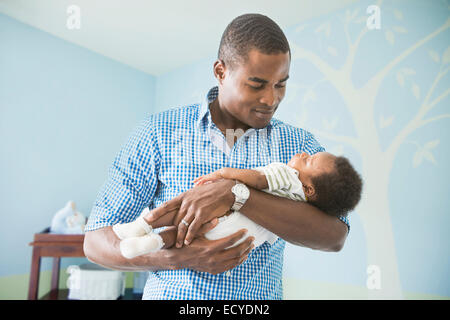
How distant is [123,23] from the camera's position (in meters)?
2.94

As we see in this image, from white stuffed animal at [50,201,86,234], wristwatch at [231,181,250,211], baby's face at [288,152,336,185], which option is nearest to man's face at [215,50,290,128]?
baby's face at [288,152,336,185]

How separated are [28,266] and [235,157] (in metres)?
2.69

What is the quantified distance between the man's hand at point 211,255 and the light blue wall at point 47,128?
8.30 feet

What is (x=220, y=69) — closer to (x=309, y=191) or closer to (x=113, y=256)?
(x=309, y=191)

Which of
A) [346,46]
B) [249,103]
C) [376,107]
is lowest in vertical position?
[249,103]

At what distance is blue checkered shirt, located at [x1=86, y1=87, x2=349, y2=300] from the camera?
2.88 feet

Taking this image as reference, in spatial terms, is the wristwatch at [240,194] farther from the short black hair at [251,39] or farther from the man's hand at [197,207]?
the short black hair at [251,39]

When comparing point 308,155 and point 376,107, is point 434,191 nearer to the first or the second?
point 376,107

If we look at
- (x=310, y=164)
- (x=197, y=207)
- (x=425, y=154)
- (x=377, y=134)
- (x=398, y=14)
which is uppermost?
(x=398, y=14)

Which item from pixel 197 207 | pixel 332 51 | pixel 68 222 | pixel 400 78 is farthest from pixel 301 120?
pixel 197 207

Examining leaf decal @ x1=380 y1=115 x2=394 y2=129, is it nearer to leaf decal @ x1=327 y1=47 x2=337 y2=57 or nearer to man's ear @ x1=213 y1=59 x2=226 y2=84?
leaf decal @ x1=327 y1=47 x2=337 y2=57

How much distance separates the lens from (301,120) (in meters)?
2.74

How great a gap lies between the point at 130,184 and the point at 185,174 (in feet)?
0.48
